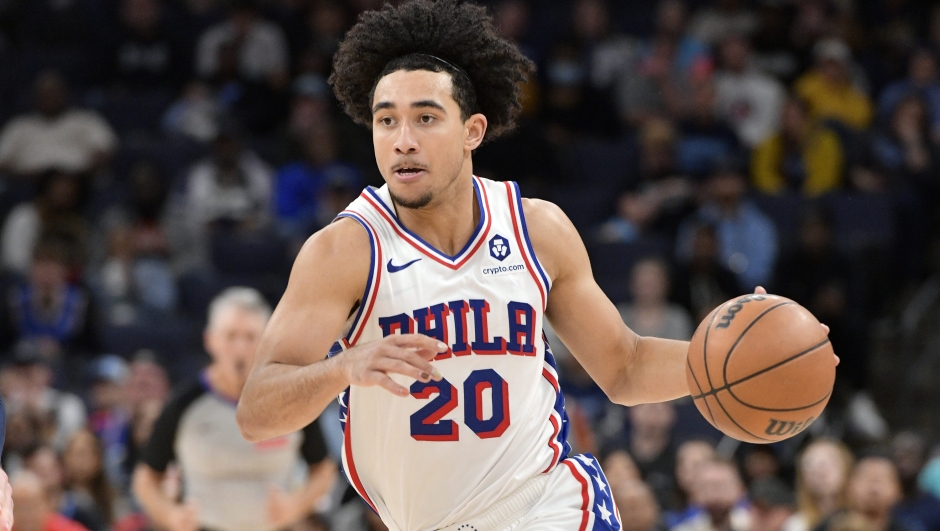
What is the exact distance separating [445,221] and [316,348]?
0.71m

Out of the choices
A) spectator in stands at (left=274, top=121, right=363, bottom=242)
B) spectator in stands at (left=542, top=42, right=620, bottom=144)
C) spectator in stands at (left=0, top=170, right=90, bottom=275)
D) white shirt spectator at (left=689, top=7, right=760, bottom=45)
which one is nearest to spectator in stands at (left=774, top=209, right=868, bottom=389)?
spectator in stands at (left=542, top=42, right=620, bottom=144)

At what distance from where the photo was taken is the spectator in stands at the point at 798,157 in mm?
11375

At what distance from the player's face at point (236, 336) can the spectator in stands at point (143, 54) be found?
24.5ft

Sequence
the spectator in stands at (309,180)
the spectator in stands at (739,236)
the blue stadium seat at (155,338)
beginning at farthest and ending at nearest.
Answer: the spectator in stands at (309,180) < the spectator in stands at (739,236) < the blue stadium seat at (155,338)

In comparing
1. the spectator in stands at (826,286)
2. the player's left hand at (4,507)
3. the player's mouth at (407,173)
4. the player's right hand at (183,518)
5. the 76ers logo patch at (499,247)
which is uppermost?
the player's mouth at (407,173)

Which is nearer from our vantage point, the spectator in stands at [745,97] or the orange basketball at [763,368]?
the orange basketball at [763,368]

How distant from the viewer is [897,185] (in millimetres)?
11188

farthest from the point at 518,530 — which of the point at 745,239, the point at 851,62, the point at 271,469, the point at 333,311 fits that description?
the point at 851,62

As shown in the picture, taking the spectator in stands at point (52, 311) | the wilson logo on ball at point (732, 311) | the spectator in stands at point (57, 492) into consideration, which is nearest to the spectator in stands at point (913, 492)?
the wilson logo on ball at point (732, 311)

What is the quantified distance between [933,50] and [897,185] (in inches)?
81.3

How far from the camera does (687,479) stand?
830 centimetres

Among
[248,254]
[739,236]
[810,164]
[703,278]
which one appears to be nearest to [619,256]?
[703,278]

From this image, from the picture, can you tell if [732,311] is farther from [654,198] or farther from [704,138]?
[704,138]

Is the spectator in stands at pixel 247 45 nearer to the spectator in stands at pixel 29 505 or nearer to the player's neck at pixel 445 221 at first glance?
the spectator in stands at pixel 29 505
